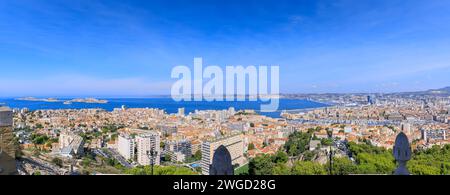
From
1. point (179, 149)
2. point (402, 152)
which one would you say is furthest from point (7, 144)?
point (402, 152)

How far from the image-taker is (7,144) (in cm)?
191

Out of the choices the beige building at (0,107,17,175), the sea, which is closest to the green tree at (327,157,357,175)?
the sea

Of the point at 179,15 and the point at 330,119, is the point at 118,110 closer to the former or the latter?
the point at 179,15

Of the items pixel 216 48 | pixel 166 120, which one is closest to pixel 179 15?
pixel 216 48

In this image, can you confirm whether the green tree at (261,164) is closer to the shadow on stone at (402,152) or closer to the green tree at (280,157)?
the green tree at (280,157)

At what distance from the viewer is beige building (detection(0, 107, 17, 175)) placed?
1.78 metres

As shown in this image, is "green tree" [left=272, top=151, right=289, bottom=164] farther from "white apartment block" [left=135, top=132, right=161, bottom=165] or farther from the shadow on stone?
"white apartment block" [left=135, top=132, right=161, bottom=165]

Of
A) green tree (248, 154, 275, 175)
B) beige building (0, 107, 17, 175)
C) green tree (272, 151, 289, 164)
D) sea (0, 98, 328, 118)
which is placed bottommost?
green tree (272, 151, 289, 164)

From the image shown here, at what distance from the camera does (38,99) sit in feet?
9.08

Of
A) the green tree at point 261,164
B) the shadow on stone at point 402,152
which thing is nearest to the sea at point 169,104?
the green tree at point 261,164

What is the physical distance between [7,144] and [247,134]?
2.18 meters

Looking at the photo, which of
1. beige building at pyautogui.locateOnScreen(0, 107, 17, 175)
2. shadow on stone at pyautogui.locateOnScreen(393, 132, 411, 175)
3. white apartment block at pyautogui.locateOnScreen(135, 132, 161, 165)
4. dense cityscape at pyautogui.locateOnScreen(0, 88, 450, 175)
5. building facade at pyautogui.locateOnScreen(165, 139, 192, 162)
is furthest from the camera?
white apartment block at pyautogui.locateOnScreen(135, 132, 161, 165)

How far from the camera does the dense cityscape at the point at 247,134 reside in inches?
92.9

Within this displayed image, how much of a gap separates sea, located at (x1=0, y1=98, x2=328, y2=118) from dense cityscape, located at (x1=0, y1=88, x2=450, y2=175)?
8 cm
